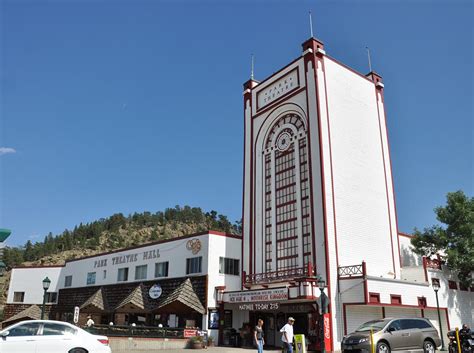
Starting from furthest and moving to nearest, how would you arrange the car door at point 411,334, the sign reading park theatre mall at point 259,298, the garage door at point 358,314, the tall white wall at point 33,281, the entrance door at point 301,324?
1. the tall white wall at point 33,281
2. the entrance door at point 301,324
3. the sign reading park theatre mall at point 259,298
4. the garage door at point 358,314
5. the car door at point 411,334

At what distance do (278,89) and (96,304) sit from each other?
24.7 metres

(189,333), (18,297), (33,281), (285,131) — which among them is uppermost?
(285,131)

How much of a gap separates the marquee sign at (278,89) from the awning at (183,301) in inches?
631

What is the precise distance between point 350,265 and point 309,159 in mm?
7798

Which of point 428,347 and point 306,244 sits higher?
point 306,244

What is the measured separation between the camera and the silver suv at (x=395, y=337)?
57.6 ft

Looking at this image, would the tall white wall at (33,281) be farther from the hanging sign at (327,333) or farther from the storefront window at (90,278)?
the hanging sign at (327,333)

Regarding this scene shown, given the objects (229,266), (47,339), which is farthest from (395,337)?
(229,266)

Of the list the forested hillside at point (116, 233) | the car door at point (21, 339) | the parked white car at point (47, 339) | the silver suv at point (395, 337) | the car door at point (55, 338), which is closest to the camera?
the car door at point (21, 339)

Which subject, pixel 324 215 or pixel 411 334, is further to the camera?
pixel 324 215

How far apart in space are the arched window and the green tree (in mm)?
10970

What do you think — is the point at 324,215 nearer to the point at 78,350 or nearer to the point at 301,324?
the point at 301,324

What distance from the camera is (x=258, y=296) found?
29578 mm

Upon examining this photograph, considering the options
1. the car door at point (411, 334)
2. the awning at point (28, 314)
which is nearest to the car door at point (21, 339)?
the car door at point (411, 334)
